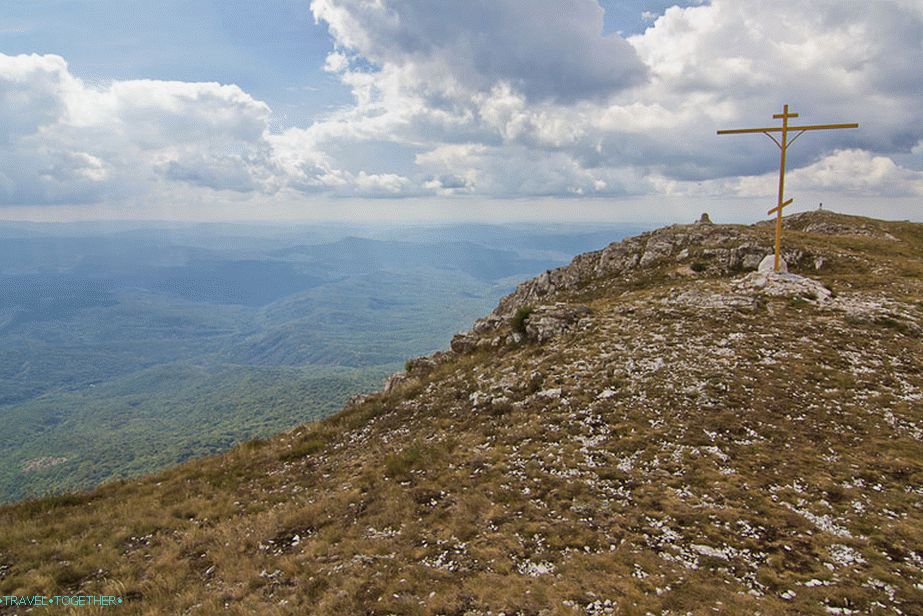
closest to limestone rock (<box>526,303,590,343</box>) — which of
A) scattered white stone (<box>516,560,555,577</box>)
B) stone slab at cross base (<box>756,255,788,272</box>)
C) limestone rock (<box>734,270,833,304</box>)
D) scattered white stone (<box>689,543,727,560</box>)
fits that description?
limestone rock (<box>734,270,833,304</box>)

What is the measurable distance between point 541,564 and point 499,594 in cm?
159

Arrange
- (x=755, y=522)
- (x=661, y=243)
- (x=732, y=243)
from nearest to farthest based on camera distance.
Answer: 1. (x=755, y=522)
2. (x=732, y=243)
3. (x=661, y=243)

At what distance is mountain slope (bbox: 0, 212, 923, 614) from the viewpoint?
10633mm

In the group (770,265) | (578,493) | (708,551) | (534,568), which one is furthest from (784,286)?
(534,568)

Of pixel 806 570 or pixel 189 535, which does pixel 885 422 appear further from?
→ pixel 189 535

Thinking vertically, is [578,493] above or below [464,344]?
below

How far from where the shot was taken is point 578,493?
567 inches

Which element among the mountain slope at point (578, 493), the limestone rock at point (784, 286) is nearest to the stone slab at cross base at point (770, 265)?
the limestone rock at point (784, 286)

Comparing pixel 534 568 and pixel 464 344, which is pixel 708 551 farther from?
pixel 464 344

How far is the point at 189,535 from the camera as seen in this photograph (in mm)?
15180

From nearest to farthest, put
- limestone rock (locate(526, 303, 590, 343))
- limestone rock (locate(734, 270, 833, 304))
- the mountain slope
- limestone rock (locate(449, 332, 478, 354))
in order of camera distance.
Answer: the mountain slope
limestone rock (locate(526, 303, 590, 343))
limestone rock (locate(734, 270, 833, 304))
limestone rock (locate(449, 332, 478, 354))

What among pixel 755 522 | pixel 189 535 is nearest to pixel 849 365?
pixel 755 522

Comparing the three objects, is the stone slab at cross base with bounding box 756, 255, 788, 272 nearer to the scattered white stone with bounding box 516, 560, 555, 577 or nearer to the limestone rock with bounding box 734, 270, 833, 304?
the limestone rock with bounding box 734, 270, 833, 304

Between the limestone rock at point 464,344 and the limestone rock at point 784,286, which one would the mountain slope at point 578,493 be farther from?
the limestone rock at point 464,344
